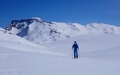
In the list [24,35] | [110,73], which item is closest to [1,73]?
[110,73]

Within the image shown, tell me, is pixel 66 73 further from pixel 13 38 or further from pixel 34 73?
pixel 13 38

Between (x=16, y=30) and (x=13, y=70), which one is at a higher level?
(x=16, y=30)

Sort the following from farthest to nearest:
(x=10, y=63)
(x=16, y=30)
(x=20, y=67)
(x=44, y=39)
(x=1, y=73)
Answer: (x=16, y=30) → (x=44, y=39) → (x=10, y=63) → (x=20, y=67) → (x=1, y=73)

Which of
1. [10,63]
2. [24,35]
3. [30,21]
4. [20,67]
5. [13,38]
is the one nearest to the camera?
[20,67]

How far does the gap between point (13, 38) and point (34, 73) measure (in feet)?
89.7

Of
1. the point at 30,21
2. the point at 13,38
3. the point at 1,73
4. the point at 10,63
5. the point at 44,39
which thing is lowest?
the point at 1,73

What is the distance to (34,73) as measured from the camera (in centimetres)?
827

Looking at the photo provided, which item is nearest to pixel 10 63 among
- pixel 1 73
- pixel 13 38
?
pixel 1 73

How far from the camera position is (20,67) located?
356 inches

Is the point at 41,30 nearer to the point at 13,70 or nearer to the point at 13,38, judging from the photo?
the point at 13,38

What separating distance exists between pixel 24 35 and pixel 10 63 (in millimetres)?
77315

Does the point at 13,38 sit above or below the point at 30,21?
below

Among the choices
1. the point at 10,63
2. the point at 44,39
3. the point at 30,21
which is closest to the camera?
the point at 10,63

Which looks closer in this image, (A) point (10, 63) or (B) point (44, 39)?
(A) point (10, 63)
